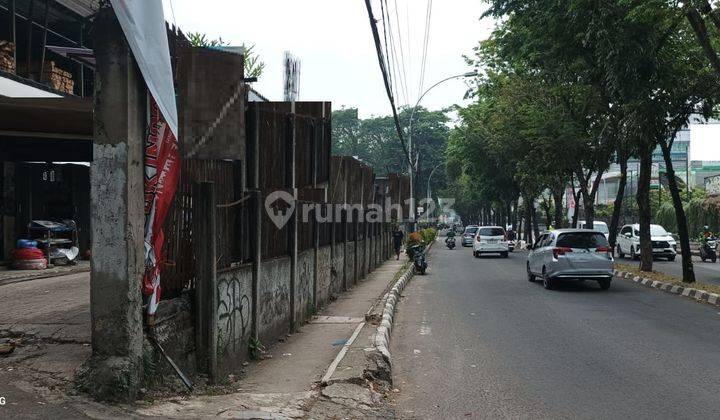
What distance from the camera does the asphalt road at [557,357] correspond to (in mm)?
5887

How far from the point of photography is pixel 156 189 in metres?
5.25

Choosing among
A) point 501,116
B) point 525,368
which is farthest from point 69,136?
point 501,116

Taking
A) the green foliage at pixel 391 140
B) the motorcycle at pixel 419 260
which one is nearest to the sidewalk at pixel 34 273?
the motorcycle at pixel 419 260

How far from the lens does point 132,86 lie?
498 centimetres

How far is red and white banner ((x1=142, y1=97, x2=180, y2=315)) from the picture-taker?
5.16 meters

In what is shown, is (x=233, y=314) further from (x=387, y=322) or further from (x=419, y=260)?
(x=419, y=260)

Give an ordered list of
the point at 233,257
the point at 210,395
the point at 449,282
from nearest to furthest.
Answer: the point at 210,395, the point at 233,257, the point at 449,282

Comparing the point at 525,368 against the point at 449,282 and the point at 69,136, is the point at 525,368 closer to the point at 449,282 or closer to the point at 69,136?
the point at 69,136

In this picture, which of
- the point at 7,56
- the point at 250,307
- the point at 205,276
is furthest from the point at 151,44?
the point at 7,56

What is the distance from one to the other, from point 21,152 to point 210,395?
779cm

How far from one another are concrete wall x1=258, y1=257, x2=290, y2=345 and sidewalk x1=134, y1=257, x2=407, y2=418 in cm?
23

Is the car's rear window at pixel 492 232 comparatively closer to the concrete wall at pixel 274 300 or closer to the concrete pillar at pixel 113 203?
the concrete wall at pixel 274 300

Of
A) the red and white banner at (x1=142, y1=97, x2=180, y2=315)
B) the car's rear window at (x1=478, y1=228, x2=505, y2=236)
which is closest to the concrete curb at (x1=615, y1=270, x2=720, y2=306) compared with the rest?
the red and white banner at (x1=142, y1=97, x2=180, y2=315)

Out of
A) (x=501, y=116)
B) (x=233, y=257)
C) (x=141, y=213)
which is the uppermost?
(x=501, y=116)
